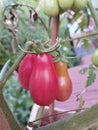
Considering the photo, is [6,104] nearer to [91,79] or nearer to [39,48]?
[39,48]

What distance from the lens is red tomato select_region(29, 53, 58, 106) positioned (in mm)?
480

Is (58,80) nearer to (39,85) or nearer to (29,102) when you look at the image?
(39,85)

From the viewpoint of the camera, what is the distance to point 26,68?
513 mm

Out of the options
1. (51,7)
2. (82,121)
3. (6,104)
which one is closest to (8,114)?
(6,104)

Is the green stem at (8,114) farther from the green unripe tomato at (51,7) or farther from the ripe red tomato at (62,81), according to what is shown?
the green unripe tomato at (51,7)

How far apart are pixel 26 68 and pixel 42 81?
40mm

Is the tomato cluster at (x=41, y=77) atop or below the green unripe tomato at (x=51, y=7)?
below

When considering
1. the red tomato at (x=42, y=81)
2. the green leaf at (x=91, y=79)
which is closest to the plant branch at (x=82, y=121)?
the red tomato at (x=42, y=81)

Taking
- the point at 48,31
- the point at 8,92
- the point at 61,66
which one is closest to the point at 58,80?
the point at 61,66

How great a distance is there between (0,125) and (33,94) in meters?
0.06

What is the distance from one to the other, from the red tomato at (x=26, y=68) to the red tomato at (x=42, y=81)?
25mm

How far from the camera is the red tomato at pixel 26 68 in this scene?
1.68ft

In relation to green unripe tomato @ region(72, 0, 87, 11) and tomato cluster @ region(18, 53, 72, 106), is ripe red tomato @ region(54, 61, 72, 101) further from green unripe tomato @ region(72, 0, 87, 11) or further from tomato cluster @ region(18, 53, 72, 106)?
green unripe tomato @ region(72, 0, 87, 11)

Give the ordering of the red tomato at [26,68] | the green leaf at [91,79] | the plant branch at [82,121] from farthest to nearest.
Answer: the green leaf at [91,79], the red tomato at [26,68], the plant branch at [82,121]
